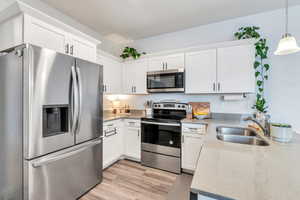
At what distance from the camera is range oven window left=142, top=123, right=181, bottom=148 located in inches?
92.9

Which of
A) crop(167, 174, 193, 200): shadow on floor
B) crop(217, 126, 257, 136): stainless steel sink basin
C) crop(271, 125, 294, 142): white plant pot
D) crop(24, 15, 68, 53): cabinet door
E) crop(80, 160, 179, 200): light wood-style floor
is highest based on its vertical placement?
crop(24, 15, 68, 53): cabinet door

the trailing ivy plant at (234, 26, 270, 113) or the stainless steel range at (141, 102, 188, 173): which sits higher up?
the trailing ivy plant at (234, 26, 270, 113)

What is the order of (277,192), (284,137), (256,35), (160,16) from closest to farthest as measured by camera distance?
A: (277,192)
(284,137)
(256,35)
(160,16)

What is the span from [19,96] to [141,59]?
217 cm

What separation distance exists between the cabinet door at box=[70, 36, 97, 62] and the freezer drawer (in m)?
1.25

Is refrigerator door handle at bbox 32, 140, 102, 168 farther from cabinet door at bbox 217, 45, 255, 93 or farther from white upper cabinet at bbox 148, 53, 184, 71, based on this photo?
cabinet door at bbox 217, 45, 255, 93

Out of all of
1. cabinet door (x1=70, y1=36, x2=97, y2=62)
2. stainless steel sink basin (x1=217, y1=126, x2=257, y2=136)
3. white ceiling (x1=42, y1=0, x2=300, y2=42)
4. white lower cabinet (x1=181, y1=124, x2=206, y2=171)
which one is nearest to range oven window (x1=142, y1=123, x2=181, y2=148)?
white lower cabinet (x1=181, y1=124, x2=206, y2=171)

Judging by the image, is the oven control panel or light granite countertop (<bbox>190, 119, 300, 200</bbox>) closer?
light granite countertop (<bbox>190, 119, 300, 200</bbox>)

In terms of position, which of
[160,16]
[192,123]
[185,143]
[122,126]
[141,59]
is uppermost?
[160,16]

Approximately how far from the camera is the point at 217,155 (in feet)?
3.01

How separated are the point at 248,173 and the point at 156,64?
2.43 metres

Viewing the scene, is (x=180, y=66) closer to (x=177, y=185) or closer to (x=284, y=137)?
(x=284, y=137)

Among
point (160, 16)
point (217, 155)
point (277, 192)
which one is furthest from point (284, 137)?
point (160, 16)

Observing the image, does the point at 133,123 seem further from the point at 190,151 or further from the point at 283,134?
the point at 283,134
